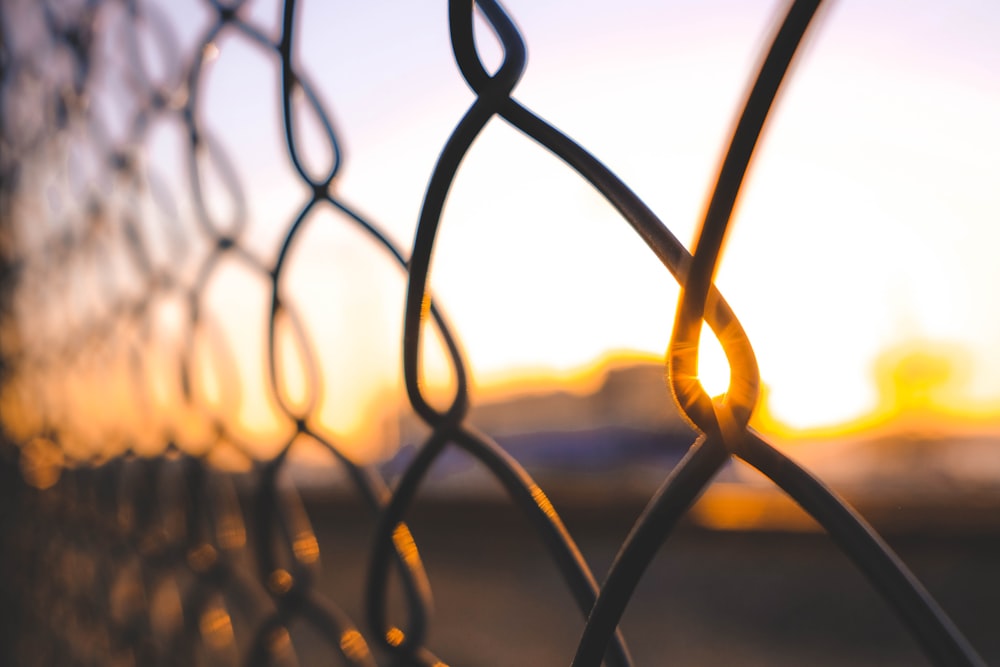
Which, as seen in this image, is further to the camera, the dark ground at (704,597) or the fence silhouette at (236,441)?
the dark ground at (704,597)

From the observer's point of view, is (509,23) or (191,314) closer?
(509,23)

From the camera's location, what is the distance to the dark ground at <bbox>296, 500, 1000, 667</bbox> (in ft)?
10.8

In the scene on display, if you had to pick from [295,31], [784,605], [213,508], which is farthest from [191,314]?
[784,605]

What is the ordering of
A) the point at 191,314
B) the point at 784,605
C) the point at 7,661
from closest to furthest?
1. the point at 191,314
2. the point at 7,661
3. the point at 784,605

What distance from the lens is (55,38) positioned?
80cm

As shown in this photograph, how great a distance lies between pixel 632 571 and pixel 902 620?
0.06 metres

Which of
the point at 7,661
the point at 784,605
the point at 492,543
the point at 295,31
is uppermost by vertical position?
the point at 295,31

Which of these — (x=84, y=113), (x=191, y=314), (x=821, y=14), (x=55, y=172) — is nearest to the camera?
(x=821, y=14)

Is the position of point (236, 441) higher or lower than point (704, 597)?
higher

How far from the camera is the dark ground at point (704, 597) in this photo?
129 inches

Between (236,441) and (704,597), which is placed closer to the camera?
(236,441)

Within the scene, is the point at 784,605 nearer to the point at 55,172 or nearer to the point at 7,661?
→ the point at 7,661

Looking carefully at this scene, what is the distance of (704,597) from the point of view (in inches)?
161

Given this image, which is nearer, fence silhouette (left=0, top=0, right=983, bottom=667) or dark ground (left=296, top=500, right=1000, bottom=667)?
fence silhouette (left=0, top=0, right=983, bottom=667)
